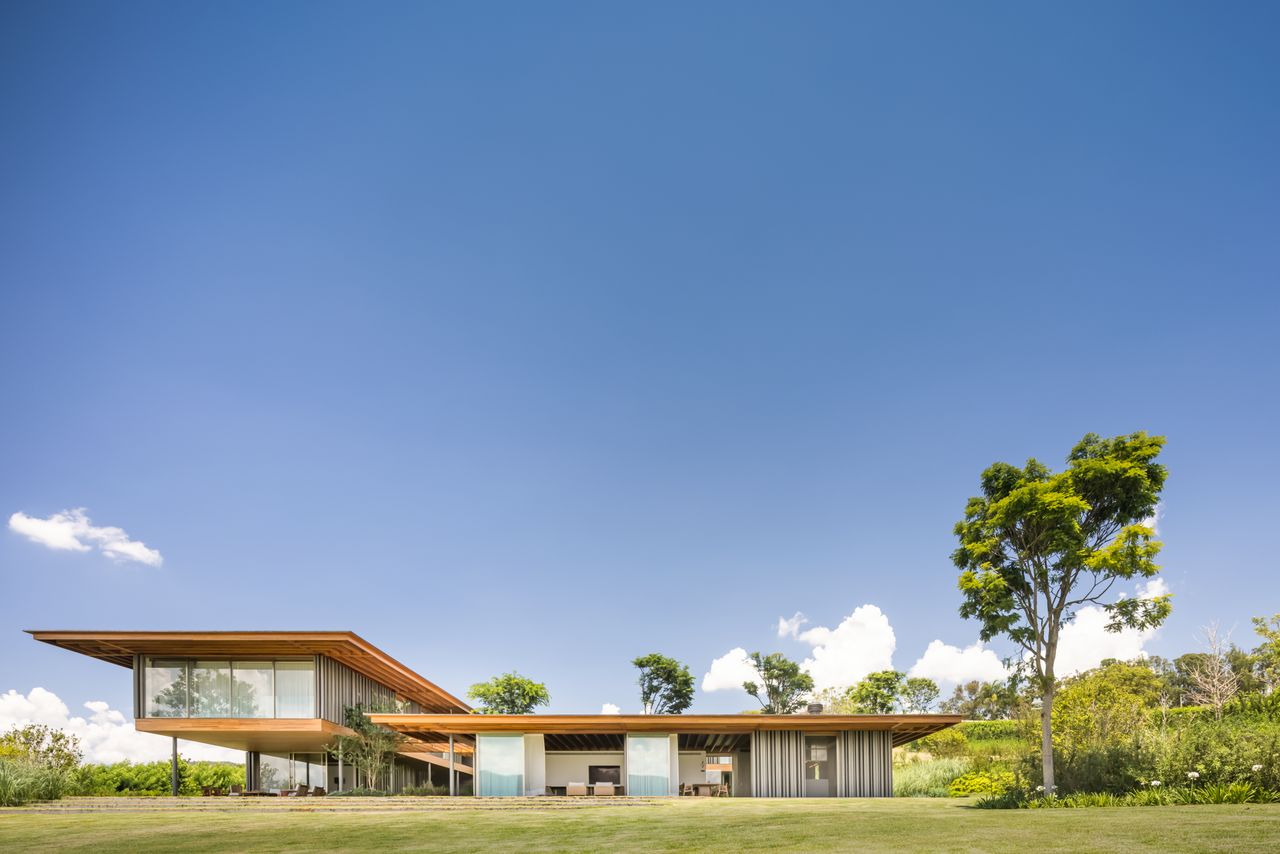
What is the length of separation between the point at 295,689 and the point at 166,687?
3.87 meters

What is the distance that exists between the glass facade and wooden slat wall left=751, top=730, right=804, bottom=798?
13.3 metres

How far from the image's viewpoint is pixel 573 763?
29859 mm

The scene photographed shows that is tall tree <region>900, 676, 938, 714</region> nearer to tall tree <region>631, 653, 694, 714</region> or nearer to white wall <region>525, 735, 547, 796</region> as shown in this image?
tall tree <region>631, 653, 694, 714</region>

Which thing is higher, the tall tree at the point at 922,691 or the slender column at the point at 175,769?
the slender column at the point at 175,769

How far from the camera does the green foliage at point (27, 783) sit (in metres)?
17.3

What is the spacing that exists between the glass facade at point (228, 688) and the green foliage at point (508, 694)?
26.4 metres

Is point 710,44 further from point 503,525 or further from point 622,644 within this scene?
point 622,644

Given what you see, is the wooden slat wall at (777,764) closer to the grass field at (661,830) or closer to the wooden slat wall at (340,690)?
the grass field at (661,830)

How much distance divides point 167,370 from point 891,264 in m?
27.3

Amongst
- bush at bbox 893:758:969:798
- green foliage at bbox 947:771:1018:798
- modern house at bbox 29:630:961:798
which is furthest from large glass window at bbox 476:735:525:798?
green foliage at bbox 947:771:1018:798

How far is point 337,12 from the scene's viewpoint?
23.2 meters

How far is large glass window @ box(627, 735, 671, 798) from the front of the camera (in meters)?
24.2

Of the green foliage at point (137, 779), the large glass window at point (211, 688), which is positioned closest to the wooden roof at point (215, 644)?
the large glass window at point (211, 688)

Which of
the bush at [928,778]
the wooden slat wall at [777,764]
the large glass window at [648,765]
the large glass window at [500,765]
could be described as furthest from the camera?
the bush at [928,778]
